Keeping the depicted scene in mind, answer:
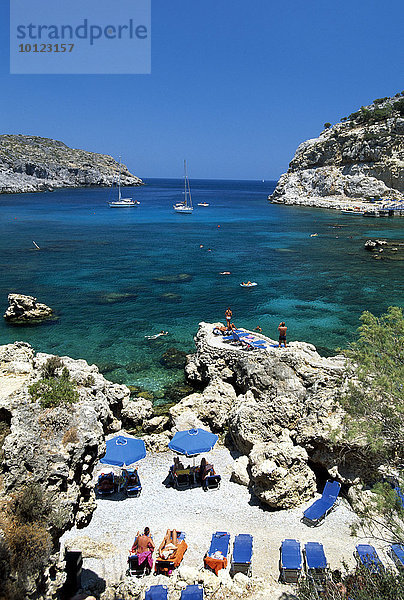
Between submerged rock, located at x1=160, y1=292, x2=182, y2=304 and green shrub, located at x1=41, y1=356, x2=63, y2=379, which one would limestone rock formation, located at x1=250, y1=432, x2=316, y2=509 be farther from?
submerged rock, located at x1=160, y1=292, x2=182, y2=304

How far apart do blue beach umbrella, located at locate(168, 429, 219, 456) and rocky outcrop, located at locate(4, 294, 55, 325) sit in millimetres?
20811

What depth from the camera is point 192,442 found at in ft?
53.2

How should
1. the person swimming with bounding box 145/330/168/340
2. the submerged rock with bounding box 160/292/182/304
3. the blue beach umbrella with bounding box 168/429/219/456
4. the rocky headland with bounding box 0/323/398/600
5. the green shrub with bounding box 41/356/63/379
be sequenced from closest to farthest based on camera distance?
the rocky headland with bounding box 0/323/398/600, the green shrub with bounding box 41/356/63/379, the blue beach umbrella with bounding box 168/429/219/456, the person swimming with bounding box 145/330/168/340, the submerged rock with bounding box 160/292/182/304

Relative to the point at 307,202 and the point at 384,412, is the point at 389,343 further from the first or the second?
the point at 307,202

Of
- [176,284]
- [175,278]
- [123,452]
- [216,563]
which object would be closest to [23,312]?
[176,284]

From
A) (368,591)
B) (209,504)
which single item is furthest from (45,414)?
(368,591)

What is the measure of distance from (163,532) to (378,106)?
14304cm

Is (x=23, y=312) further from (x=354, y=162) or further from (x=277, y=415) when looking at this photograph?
(x=354, y=162)

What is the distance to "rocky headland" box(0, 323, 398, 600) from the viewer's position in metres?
8.77

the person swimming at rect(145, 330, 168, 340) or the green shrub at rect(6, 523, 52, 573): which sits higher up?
the green shrub at rect(6, 523, 52, 573)

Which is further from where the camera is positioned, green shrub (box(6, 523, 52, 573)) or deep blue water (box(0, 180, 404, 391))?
deep blue water (box(0, 180, 404, 391))

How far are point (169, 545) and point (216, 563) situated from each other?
1447 mm

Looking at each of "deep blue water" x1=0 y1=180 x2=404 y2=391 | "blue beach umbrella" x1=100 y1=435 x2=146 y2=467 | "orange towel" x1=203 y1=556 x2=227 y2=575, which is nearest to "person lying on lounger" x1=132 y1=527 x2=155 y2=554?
"orange towel" x1=203 y1=556 x2=227 y2=575

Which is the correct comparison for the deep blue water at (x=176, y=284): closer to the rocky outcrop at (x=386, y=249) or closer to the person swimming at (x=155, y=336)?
the person swimming at (x=155, y=336)
